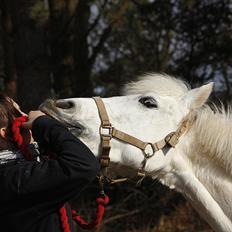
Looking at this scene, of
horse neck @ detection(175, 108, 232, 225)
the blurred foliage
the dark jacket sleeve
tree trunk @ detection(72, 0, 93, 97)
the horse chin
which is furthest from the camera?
tree trunk @ detection(72, 0, 93, 97)

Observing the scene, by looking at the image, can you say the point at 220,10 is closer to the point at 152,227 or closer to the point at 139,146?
the point at 152,227

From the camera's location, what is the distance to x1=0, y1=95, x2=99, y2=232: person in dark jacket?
2.02m

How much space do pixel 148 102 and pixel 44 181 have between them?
111 centimetres

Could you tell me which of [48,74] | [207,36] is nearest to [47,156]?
[48,74]

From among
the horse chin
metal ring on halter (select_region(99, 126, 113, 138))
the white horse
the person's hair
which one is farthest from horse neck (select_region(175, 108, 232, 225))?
the person's hair

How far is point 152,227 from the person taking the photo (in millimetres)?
7707

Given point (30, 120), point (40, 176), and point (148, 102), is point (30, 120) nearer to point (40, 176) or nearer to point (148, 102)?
point (40, 176)

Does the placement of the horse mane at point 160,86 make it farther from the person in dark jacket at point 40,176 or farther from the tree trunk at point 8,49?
the tree trunk at point 8,49

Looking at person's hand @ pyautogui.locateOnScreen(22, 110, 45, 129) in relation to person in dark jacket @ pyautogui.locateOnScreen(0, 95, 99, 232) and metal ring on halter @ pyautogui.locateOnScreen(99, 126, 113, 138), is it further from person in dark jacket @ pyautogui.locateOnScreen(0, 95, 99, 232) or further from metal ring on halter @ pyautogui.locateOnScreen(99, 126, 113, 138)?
metal ring on halter @ pyautogui.locateOnScreen(99, 126, 113, 138)

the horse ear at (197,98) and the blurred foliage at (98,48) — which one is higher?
the horse ear at (197,98)

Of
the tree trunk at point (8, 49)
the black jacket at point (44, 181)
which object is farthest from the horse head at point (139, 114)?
the tree trunk at point (8, 49)

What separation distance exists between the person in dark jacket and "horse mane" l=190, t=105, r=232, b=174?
1.10 m

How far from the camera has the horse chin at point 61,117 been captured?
2.70 meters

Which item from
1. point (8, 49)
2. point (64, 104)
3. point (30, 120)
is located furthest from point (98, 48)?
point (30, 120)
